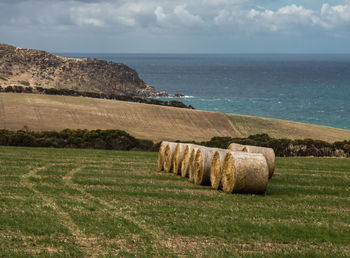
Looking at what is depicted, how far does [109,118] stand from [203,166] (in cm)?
4567

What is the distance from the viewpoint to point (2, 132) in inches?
1369

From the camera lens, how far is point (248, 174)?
49.9 feet

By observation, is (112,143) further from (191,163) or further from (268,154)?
(268,154)

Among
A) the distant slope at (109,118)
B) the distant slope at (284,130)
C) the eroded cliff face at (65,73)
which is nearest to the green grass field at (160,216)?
the distant slope at (109,118)

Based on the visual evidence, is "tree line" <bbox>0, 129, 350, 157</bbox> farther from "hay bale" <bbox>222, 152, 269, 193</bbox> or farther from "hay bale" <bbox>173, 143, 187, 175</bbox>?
"hay bale" <bbox>222, 152, 269, 193</bbox>

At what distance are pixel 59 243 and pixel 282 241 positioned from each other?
15.1 feet

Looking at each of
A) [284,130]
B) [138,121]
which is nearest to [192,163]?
[284,130]

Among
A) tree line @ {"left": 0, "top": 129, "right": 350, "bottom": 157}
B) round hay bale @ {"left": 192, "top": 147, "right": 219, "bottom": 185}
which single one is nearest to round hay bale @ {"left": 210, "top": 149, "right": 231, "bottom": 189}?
round hay bale @ {"left": 192, "top": 147, "right": 219, "bottom": 185}

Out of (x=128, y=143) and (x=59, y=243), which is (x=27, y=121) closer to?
(x=128, y=143)

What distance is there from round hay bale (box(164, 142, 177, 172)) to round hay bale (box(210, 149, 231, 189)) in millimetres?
4045

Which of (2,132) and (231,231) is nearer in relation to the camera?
(231,231)

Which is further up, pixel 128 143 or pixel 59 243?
pixel 59 243

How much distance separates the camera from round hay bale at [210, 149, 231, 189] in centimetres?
1650

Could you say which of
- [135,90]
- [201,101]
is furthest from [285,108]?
[135,90]
